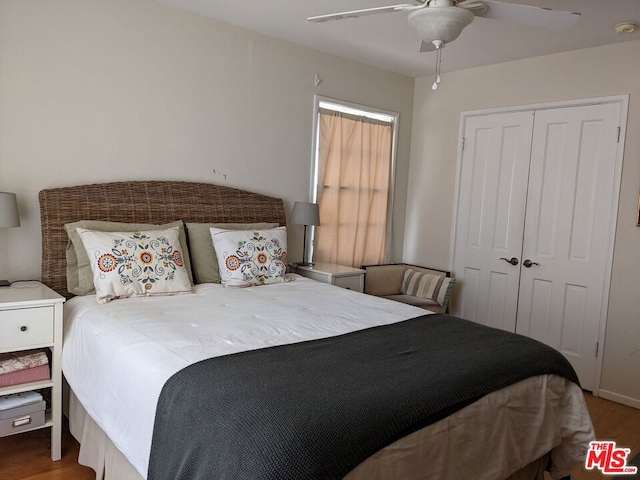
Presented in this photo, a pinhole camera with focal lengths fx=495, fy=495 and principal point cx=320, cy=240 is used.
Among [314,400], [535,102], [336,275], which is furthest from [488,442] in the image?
[535,102]

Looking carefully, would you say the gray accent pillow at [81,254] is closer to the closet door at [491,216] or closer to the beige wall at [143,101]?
the beige wall at [143,101]

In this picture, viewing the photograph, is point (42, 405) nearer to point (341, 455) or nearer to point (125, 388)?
point (125, 388)

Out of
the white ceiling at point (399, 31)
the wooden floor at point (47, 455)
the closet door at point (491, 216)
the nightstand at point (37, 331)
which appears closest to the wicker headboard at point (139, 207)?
the nightstand at point (37, 331)

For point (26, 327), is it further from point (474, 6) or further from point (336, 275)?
point (474, 6)

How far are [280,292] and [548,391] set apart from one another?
5.01 feet

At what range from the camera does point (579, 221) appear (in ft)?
12.0

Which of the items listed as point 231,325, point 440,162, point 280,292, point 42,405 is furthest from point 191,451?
point 440,162

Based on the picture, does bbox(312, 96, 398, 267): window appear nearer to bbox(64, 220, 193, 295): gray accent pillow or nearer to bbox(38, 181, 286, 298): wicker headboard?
bbox(38, 181, 286, 298): wicker headboard

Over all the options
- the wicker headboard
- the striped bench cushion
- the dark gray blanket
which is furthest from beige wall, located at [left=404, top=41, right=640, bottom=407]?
the dark gray blanket

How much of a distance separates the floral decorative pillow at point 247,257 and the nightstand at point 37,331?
3.25 feet

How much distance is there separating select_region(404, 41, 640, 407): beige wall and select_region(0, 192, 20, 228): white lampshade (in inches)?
127

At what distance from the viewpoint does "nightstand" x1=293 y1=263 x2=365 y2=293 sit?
3.62m

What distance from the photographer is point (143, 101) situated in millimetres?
3107

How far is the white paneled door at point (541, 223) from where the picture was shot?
3.56 meters
